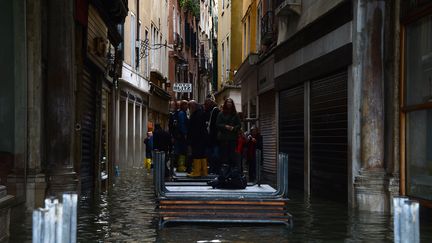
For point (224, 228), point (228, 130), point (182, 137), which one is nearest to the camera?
point (224, 228)

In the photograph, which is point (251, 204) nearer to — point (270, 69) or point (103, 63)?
A: point (103, 63)

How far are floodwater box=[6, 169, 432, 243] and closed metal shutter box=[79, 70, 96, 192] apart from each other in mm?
2697

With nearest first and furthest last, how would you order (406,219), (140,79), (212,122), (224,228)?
(406,219)
(224,228)
(212,122)
(140,79)

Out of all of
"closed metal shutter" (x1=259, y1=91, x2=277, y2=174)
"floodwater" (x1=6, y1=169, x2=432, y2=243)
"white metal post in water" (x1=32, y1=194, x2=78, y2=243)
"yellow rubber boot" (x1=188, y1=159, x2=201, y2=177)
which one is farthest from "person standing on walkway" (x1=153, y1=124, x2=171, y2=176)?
"white metal post in water" (x1=32, y1=194, x2=78, y2=243)

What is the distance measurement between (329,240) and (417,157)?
3.48 metres

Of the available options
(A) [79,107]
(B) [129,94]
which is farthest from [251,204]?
(B) [129,94]

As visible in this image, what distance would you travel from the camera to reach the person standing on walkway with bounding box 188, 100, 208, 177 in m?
14.7

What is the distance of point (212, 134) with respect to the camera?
15.5m

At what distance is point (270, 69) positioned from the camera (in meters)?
23.4

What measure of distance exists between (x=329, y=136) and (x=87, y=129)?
525 cm

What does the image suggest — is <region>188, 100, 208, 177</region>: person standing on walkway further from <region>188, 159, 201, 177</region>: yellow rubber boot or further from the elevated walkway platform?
the elevated walkway platform

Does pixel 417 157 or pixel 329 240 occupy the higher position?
pixel 417 157

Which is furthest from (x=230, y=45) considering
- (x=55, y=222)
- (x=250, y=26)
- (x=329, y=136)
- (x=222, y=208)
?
(x=55, y=222)

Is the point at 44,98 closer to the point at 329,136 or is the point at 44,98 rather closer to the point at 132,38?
the point at 329,136
